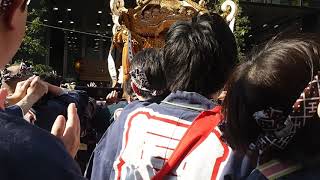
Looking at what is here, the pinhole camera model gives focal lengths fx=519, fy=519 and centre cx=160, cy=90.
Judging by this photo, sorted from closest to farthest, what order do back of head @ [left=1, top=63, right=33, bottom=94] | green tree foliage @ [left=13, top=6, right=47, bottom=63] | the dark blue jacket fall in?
1. the dark blue jacket
2. back of head @ [left=1, top=63, right=33, bottom=94]
3. green tree foliage @ [left=13, top=6, right=47, bottom=63]

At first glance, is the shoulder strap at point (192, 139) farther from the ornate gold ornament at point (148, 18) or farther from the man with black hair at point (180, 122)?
the ornate gold ornament at point (148, 18)

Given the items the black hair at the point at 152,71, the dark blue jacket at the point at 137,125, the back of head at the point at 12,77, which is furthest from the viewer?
the back of head at the point at 12,77

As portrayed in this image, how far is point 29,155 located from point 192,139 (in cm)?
86

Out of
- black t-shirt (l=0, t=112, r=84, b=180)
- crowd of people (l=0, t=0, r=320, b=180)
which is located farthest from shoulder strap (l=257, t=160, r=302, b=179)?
black t-shirt (l=0, t=112, r=84, b=180)

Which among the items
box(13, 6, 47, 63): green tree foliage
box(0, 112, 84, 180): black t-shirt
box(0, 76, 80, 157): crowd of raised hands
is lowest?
box(13, 6, 47, 63): green tree foliage

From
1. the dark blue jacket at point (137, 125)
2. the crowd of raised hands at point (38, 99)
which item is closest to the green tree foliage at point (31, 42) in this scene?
the crowd of raised hands at point (38, 99)

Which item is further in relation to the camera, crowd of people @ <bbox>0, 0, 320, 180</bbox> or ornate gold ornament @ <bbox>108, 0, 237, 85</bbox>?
ornate gold ornament @ <bbox>108, 0, 237, 85</bbox>

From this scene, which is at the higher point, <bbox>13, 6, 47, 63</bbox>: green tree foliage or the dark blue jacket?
the dark blue jacket

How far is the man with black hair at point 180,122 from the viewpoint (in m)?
1.71

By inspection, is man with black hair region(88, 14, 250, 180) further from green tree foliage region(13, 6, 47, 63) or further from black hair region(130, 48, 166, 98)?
green tree foliage region(13, 6, 47, 63)

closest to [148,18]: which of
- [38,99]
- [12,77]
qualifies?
[12,77]

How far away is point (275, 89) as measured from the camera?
4.65ft

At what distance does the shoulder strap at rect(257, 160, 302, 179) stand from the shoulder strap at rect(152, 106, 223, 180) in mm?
294

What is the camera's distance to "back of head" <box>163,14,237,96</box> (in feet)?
6.48
